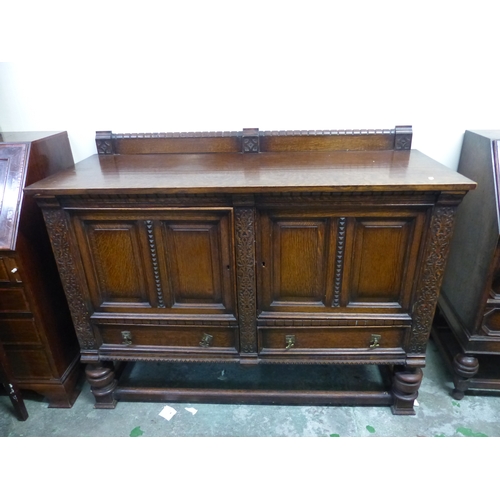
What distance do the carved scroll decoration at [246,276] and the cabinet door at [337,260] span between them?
0.12 feet

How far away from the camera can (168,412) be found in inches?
65.8

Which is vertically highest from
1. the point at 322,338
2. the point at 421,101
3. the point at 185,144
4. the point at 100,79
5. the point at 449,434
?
the point at 100,79

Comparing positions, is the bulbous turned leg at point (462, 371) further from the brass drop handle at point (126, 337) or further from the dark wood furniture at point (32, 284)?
the dark wood furniture at point (32, 284)

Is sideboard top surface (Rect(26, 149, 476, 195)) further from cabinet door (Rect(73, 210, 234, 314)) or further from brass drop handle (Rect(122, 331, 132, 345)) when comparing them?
brass drop handle (Rect(122, 331, 132, 345))

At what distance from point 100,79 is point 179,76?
35 cm

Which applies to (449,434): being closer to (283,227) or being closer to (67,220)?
(283,227)

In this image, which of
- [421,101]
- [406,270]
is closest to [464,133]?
[421,101]

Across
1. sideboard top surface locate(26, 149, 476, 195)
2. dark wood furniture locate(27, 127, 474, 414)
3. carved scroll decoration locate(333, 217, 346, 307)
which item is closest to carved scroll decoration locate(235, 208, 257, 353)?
dark wood furniture locate(27, 127, 474, 414)

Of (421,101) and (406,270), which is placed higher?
(421,101)

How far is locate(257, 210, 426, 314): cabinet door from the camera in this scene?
1.29 m

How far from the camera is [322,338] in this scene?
4.91 ft

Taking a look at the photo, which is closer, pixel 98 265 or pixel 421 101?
pixel 98 265

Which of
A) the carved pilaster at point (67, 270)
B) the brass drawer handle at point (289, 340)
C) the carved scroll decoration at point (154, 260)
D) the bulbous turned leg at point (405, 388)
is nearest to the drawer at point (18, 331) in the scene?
the carved pilaster at point (67, 270)

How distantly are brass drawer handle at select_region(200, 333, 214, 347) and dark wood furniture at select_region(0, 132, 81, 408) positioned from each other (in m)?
0.64
